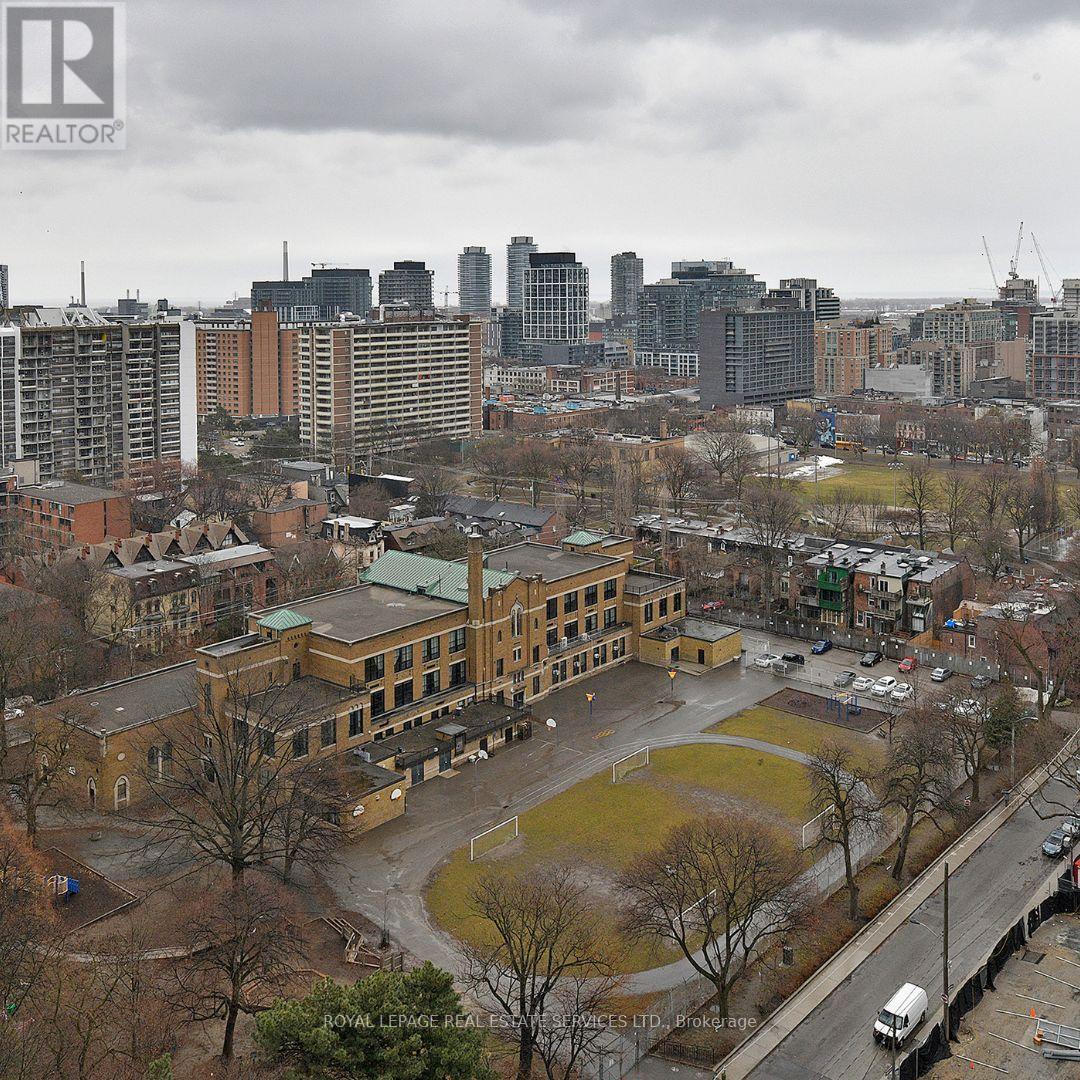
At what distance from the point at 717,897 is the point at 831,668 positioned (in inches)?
1033

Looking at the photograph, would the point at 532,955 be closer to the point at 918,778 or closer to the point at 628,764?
the point at 918,778

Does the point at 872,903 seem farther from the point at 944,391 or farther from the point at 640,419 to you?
the point at 944,391

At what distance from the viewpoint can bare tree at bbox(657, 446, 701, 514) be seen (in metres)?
96.0

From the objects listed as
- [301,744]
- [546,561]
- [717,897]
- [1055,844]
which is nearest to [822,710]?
[1055,844]

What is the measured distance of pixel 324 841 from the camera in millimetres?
35219

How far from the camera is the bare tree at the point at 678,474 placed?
3780 inches

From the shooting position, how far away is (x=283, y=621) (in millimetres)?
44875

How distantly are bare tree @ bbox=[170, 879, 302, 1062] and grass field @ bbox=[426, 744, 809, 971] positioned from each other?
20.1ft

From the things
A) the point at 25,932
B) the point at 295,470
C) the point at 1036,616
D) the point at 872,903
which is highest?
the point at 295,470

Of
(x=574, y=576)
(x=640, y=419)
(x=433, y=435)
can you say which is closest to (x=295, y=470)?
(x=433, y=435)

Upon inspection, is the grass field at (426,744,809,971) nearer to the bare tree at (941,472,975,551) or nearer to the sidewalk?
the sidewalk

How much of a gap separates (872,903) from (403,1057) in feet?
60.0

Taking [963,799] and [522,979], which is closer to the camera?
[522,979]


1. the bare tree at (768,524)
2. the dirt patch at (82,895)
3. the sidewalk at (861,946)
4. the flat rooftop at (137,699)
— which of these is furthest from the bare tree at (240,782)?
the bare tree at (768,524)
